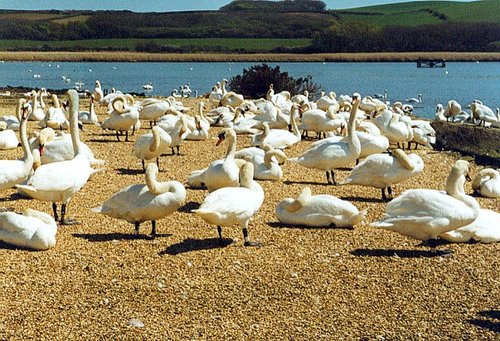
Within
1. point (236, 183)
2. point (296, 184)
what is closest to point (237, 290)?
point (236, 183)

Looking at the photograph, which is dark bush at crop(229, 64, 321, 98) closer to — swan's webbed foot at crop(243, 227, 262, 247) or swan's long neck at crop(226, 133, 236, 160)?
swan's long neck at crop(226, 133, 236, 160)

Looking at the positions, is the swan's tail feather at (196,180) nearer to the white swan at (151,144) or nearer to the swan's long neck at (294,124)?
the white swan at (151,144)

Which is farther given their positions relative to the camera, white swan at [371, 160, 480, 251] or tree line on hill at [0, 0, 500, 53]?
tree line on hill at [0, 0, 500, 53]

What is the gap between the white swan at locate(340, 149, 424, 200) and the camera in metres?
11.1

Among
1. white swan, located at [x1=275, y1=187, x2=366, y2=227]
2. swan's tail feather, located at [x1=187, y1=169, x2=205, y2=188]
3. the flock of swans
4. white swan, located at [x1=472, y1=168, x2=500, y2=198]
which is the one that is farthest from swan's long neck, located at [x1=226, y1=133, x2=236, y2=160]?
white swan, located at [x1=472, y1=168, x2=500, y2=198]

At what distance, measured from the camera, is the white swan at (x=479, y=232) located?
30.2ft

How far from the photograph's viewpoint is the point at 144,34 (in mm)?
108312

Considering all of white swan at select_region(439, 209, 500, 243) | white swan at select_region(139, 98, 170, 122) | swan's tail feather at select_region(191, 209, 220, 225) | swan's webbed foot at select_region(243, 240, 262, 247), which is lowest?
white swan at select_region(139, 98, 170, 122)

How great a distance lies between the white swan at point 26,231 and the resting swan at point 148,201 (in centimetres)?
85

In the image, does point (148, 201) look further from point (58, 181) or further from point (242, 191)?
point (58, 181)

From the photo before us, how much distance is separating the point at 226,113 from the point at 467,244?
1327 cm

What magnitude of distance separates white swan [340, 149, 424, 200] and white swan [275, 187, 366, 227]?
1.56 m

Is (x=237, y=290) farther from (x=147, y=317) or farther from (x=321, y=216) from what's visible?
(x=321, y=216)

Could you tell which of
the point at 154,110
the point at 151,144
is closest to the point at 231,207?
the point at 151,144
